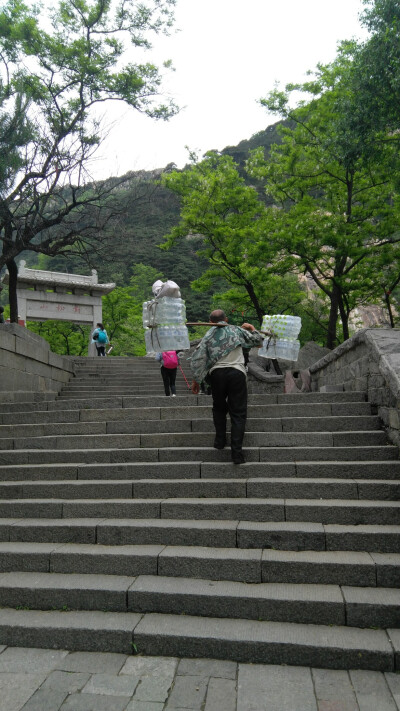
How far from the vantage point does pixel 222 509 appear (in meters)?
4.72

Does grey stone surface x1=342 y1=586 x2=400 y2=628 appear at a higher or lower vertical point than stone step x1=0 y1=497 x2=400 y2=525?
lower

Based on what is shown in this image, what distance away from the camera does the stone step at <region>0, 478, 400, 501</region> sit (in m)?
4.76

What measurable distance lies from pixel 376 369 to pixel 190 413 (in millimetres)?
2564

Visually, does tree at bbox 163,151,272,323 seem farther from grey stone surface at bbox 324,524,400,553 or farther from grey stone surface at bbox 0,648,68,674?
grey stone surface at bbox 0,648,68,674

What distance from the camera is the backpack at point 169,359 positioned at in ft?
29.7

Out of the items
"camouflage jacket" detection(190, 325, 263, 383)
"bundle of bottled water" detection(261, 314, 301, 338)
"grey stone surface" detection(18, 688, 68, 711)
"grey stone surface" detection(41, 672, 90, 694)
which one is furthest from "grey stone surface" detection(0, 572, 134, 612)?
"bundle of bottled water" detection(261, 314, 301, 338)

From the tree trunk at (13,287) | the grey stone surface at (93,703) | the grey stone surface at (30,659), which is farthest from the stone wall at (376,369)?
the tree trunk at (13,287)

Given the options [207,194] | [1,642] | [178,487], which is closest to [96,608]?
[1,642]

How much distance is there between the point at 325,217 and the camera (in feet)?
50.1

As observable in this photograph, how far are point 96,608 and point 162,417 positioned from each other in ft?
11.0

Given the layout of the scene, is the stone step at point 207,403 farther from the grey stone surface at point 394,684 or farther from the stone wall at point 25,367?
the grey stone surface at point 394,684

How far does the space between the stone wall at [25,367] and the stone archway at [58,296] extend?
37.3 feet

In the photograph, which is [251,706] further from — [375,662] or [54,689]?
[54,689]

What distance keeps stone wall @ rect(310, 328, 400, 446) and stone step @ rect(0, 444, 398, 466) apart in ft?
1.35
